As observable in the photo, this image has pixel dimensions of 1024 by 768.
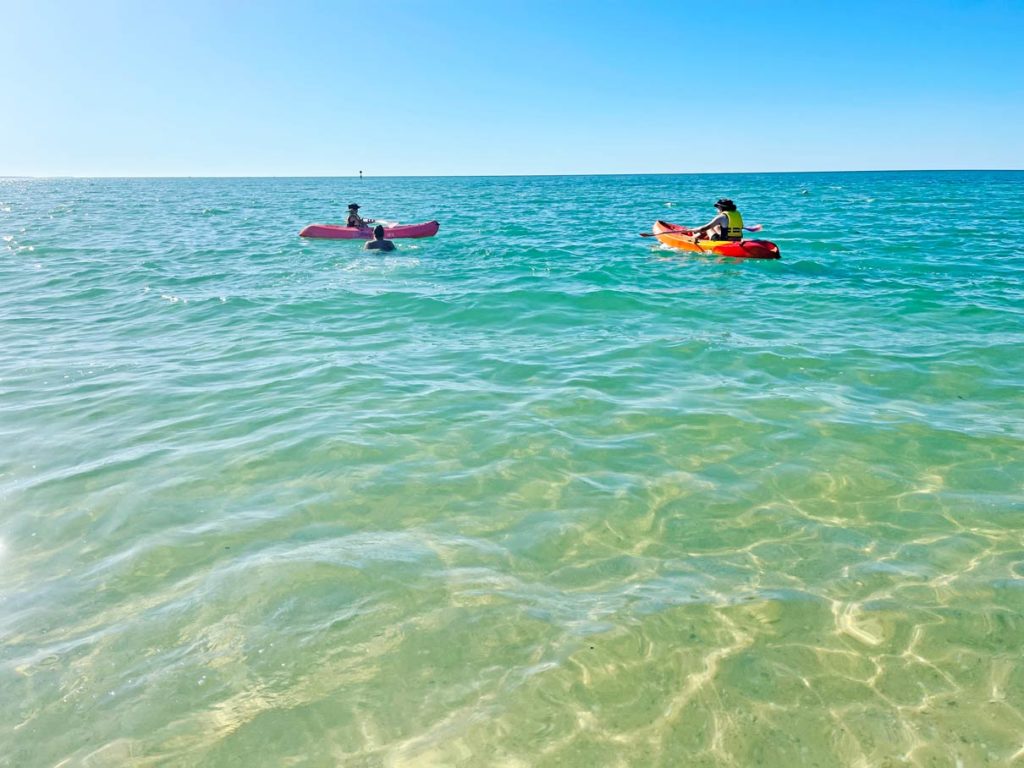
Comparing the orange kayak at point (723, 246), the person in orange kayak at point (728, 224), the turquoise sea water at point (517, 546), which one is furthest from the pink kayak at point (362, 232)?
the turquoise sea water at point (517, 546)

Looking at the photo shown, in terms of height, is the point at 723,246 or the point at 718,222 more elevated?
the point at 718,222

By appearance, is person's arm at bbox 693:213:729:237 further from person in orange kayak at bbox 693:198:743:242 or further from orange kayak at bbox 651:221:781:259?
orange kayak at bbox 651:221:781:259

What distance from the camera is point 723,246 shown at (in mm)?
19172

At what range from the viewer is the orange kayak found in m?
18.7

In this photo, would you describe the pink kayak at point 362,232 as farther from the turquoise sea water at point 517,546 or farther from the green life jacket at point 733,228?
the turquoise sea water at point 517,546

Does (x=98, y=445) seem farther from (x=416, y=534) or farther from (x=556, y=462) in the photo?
(x=556, y=462)

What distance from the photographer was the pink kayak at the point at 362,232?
25031 mm

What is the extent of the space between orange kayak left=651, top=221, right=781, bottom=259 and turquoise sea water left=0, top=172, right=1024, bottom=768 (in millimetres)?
7189

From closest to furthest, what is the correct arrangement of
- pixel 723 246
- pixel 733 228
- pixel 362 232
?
pixel 723 246
pixel 733 228
pixel 362 232

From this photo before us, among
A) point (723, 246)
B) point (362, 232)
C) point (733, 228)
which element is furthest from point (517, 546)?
point (362, 232)

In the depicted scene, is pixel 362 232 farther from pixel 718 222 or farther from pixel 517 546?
pixel 517 546

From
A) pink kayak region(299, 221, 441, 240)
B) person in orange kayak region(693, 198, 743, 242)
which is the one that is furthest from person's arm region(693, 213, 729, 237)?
pink kayak region(299, 221, 441, 240)

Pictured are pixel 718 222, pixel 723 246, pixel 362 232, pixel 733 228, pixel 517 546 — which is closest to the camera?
pixel 517 546

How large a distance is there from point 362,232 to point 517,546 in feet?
72.3
